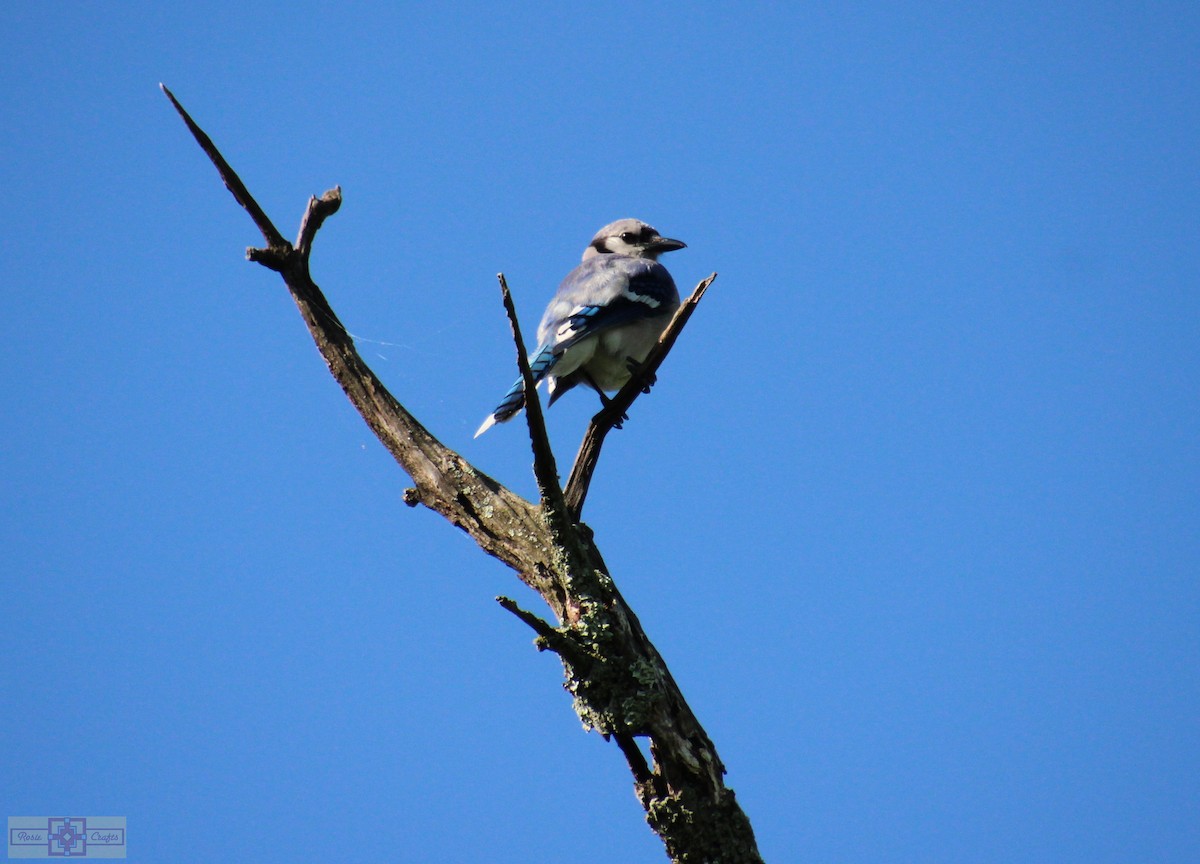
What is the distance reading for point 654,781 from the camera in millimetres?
3506

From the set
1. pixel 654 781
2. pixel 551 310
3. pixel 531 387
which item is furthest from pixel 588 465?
pixel 551 310

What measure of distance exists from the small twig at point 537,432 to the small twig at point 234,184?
51.6 inches

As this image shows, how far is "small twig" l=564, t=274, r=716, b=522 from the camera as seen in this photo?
166 inches

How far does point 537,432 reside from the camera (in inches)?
138

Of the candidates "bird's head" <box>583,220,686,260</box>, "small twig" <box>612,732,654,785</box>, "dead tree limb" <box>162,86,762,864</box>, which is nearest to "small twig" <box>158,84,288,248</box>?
"dead tree limb" <box>162,86,762,864</box>

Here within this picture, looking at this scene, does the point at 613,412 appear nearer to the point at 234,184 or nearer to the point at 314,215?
the point at 314,215

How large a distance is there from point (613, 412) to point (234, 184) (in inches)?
69.7

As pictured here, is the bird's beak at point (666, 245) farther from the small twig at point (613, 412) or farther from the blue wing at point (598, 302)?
the small twig at point (613, 412)

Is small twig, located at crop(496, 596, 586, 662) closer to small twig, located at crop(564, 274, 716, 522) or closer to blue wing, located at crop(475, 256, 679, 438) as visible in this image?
small twig, located at crop(564, 274, 716, 522)

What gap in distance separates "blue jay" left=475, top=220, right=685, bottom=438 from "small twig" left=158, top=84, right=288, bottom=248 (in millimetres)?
1518

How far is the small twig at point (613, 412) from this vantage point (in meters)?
4.21

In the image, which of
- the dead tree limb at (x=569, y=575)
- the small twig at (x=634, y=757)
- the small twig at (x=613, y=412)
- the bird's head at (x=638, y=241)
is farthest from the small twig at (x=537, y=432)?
the bird's head at (x=638, y=241)

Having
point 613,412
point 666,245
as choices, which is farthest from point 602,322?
point 666,245

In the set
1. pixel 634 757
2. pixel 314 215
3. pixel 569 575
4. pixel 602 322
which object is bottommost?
pixel 634 757
